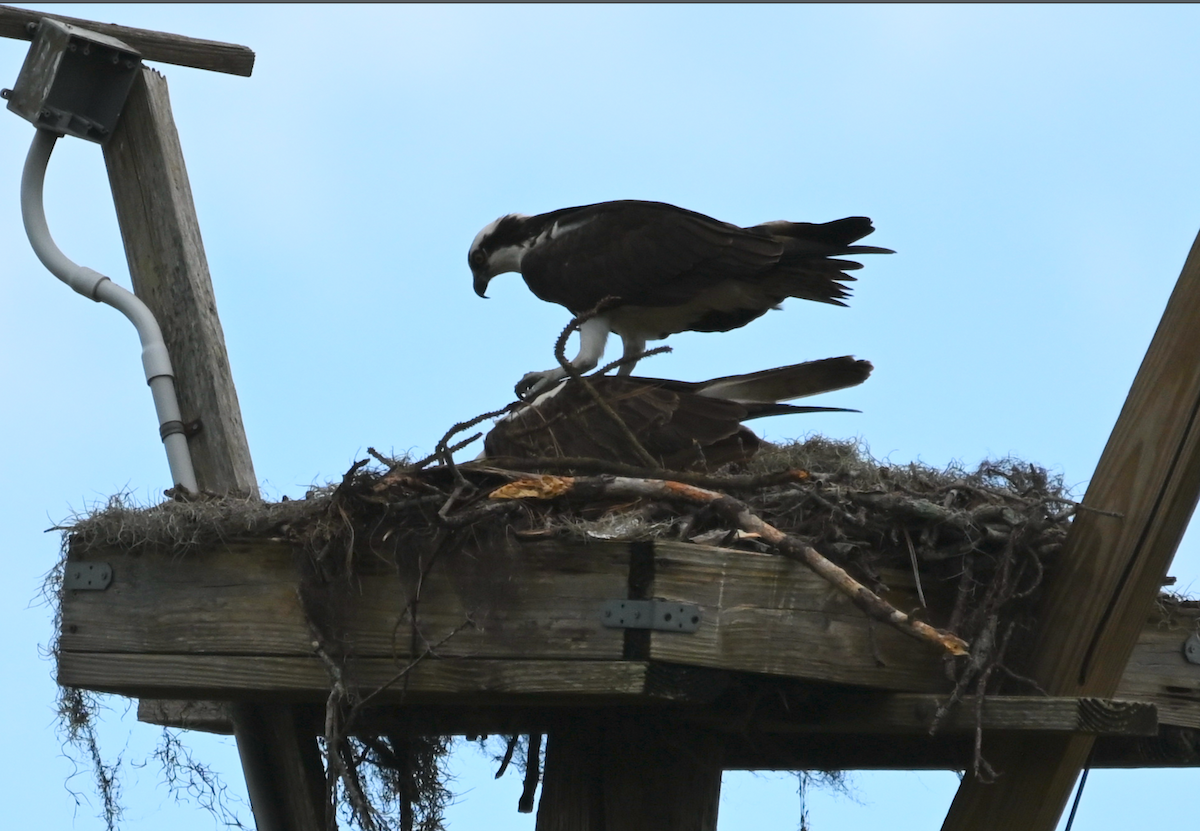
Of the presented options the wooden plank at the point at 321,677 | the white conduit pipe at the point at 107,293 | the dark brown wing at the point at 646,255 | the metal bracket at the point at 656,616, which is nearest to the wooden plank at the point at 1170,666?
the metal bracket at the point at 656,616

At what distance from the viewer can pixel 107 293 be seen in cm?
388

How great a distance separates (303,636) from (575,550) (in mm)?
583

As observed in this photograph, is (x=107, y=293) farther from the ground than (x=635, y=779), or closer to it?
farther from the ground

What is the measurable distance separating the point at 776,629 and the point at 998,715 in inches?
16.6

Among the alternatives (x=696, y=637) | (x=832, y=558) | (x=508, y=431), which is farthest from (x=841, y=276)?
(x=696, y=637)

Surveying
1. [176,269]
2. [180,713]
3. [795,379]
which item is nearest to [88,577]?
[180,713]

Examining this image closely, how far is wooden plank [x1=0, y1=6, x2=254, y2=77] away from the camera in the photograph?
3.86m

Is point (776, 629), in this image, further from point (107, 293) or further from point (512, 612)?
point (107, 293)

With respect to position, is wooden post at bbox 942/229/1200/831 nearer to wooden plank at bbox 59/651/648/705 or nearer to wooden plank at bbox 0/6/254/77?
wooden plank at bbox 59/651/648/705

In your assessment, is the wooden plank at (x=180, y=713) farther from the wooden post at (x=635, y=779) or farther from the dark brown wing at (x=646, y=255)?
the dark brown wing at (x=646, y=255)

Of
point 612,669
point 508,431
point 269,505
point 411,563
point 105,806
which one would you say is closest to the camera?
point 612,669

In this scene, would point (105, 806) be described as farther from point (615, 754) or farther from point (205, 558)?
point (615, 754)

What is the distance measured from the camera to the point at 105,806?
3432mm

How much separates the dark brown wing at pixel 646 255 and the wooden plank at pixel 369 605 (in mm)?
2819
